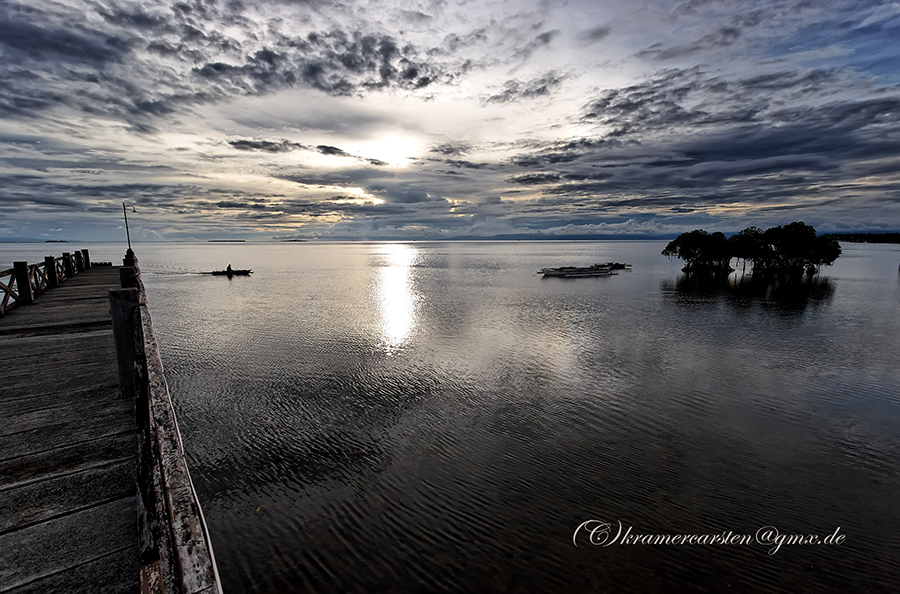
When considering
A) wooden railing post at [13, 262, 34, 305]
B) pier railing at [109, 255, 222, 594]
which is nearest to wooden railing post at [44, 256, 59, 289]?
wooden railing post at [13, 262, 34, 305]

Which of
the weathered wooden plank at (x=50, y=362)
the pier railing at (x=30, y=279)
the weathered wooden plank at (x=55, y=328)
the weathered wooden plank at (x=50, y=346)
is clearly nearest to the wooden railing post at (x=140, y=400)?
the weathered wooden plank at (x=50, y=362)

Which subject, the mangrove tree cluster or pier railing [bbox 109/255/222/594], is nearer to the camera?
pier railing [bbox 109/255/222/594]

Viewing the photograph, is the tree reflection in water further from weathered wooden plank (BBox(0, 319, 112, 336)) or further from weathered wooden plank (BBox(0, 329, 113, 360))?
weathered wooden plank (BBox(0, 319, 112, 336))

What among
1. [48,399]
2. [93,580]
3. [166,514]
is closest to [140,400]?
[93,580]

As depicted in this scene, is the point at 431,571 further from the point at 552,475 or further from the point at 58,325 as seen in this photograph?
the point at 58,325

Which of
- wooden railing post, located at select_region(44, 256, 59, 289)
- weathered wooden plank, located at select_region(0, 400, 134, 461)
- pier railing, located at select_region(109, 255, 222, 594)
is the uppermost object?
wooden railing post, located at select_region(44, 256, 59, 289)

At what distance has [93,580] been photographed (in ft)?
12.4

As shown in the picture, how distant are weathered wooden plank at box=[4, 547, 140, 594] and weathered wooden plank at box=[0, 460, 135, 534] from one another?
1013 millimetres

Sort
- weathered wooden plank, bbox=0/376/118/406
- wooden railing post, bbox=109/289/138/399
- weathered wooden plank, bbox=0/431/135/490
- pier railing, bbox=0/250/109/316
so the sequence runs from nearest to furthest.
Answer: weathered wooden plank, bbox=0/431/135/490
wooden railing post, bbox=109/289/138/399
weathered wooden plank, bbox=0/376/118/406
pier railing, bbox=0/250/109/316

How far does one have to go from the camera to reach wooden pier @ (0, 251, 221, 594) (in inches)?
104

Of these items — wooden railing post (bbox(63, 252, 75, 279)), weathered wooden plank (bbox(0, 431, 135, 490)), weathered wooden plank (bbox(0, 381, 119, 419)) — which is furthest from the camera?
wooden railing post (bbox(63, 252, 75, 279))

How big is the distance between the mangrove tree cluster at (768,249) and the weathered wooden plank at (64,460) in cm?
10342

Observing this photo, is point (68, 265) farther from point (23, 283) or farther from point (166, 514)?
point (166, 514)

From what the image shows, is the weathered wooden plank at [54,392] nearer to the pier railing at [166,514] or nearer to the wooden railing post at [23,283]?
the pier railing at [166,514]
